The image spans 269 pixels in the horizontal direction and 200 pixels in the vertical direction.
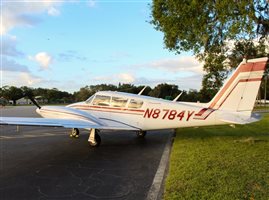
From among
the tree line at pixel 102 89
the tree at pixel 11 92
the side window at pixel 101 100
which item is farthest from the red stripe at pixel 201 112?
the tree at pixel 11 92

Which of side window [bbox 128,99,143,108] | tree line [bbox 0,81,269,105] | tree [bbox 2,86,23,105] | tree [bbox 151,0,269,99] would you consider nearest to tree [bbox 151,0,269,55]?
tree [bbox 151,0,269,99]

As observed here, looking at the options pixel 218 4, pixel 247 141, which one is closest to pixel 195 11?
pixel 218 4

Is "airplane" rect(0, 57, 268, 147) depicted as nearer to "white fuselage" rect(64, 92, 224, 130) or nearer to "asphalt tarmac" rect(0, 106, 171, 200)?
"white fuselage" rect(64, 92, 224, 130)

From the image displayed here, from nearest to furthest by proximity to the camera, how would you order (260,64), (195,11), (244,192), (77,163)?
(244,192) → (77,163) → (260,64) → (195,11)

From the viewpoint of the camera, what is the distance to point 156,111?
39.9ft

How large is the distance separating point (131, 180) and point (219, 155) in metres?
3.39

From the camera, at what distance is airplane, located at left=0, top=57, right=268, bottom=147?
1071 cm

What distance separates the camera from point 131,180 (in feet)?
23.2

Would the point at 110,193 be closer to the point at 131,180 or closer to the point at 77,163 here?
the point at 131,180

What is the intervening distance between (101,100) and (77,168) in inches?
210

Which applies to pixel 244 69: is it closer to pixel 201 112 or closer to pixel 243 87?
pixel 243 87

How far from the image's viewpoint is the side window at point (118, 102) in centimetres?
1287

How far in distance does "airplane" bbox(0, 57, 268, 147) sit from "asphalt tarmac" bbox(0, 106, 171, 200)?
3.14 feet

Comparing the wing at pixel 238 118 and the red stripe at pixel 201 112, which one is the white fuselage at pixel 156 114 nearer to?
the red stripe at pixel 201 112
